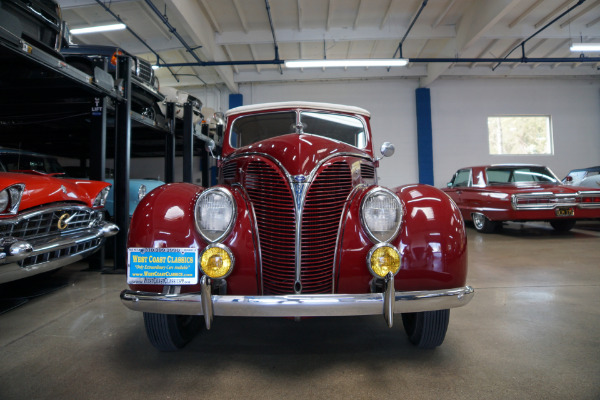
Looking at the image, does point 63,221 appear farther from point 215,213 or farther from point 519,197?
point 519,197

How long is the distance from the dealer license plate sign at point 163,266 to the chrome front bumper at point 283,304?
0.25 ft

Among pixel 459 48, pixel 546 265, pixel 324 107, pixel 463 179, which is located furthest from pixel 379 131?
pixel 324 107

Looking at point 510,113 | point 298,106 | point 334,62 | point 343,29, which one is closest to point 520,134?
point 510,113

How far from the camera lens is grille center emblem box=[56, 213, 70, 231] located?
255 cm

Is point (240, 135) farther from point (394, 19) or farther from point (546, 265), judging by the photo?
point (394, 19)

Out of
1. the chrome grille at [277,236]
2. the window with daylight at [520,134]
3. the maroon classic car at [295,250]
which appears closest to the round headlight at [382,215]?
the maroon classic car at [295,250]

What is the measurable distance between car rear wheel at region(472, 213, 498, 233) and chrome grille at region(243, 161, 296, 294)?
547 centimetres

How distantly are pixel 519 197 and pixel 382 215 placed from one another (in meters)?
4.66

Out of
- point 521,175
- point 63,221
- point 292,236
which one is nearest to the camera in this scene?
point 292,236

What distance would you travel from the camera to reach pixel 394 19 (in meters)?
7.77

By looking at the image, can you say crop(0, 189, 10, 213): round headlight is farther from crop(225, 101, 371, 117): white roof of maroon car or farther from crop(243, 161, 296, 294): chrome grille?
crop(243, 161, 296, 294): chrome grille

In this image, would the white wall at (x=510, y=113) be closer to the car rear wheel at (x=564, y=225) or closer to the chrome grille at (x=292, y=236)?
the car rear wheel at (x=564, y=225)

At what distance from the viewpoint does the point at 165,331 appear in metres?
1.55

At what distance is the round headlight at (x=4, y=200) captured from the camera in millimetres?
2027
